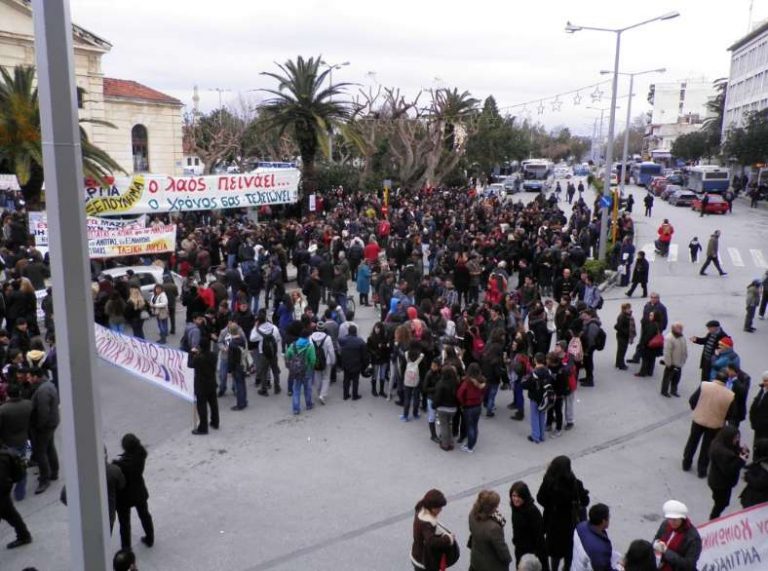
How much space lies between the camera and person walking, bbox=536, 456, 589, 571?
20.9ft

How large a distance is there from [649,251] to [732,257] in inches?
113

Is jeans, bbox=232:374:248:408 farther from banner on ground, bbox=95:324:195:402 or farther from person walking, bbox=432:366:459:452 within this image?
person walking, bbox=432:366:459:452

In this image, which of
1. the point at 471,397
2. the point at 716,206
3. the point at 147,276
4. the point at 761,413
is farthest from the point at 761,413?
the point at 716,206

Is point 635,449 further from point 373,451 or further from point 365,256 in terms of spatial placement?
point 365,256

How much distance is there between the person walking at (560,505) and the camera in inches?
251

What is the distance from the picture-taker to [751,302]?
50.9 ft

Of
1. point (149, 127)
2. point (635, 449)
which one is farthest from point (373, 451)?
point (149, 127)

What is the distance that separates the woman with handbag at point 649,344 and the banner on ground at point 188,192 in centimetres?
1576

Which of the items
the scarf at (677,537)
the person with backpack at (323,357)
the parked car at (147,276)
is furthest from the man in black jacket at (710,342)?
the parked car at (147,276)

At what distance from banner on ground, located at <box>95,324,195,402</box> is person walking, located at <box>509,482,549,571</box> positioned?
5.59 meters

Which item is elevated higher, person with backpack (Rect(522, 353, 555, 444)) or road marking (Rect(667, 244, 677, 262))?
person with backpack (Rect(522, 353, 555, 444))

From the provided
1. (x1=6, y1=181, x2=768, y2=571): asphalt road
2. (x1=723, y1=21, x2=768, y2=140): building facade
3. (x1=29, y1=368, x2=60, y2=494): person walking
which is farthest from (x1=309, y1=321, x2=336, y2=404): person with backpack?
(x1=723, y1=21, x2=768, y2=140): building facade

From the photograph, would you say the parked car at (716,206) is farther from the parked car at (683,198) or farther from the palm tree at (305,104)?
the palm tree at (305,104)

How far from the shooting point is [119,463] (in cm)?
699
